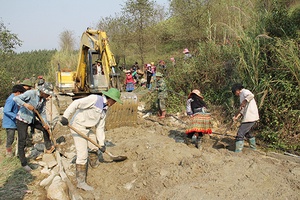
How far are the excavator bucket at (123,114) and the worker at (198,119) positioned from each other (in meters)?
2.35

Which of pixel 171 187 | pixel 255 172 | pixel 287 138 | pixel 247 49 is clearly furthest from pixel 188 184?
pixel 247 49

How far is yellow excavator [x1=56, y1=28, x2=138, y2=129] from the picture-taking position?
775 centimetres

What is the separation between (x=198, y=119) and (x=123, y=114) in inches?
107

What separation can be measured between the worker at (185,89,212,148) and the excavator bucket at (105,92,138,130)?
2.35 m

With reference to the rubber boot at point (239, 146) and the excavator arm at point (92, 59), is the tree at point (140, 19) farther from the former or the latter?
the rubber boot at point (239, 146)

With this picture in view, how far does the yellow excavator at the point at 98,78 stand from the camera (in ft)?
25.4

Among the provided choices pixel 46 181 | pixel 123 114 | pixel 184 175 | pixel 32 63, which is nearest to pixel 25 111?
pixel 46 181

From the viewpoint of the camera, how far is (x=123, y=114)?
25.4 ft

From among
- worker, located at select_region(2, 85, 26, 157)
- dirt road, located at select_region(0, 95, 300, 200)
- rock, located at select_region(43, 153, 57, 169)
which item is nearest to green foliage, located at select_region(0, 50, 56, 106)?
worker, located at select_region(2, 85, 26, 157)

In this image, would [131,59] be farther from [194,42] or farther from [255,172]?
[255,172]

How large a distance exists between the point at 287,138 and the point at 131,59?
618 inches

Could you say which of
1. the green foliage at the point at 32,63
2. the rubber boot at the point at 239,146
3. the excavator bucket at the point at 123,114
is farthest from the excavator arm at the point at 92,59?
the green foliage at the point at 32,63

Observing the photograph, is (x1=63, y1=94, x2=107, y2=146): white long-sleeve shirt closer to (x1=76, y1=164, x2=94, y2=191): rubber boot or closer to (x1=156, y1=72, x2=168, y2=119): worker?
(x1=76, y1=164, x2=94, y2=191): rubber boot

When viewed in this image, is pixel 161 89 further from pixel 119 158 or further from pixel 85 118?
pixel 85 118
